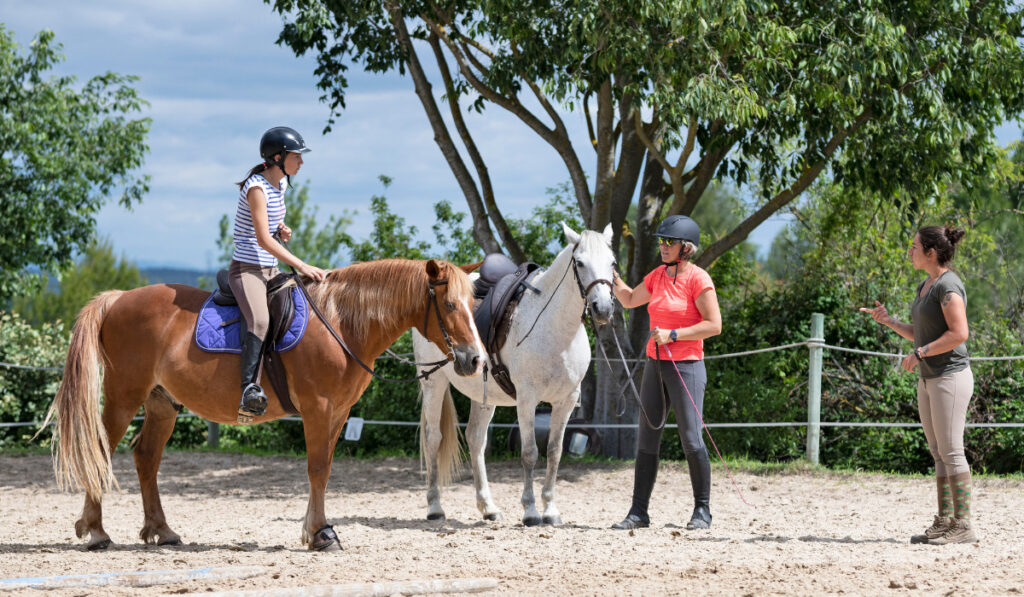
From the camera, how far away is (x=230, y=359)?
4898mm

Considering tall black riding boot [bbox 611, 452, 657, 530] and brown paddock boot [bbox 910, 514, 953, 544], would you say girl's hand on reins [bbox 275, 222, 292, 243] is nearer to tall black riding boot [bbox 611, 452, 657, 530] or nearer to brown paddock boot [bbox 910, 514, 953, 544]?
tall black riding boot [bbox 611, 452, 657, 530]

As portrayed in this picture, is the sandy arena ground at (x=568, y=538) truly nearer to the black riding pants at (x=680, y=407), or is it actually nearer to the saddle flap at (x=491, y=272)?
the black riding pants at (x=680, y=407)

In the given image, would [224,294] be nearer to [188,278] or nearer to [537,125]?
[537,125]

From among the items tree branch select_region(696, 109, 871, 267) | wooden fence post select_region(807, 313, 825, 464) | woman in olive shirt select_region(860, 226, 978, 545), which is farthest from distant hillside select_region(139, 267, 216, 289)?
wooden fence post select_region(807, 313, 825, 464)

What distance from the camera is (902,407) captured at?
9617mm

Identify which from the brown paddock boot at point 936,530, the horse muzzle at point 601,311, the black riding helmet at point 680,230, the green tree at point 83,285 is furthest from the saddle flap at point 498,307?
the green tree at point 83,285

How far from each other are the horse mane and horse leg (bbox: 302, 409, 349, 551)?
49 centimetres

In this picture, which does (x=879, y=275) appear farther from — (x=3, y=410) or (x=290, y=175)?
(x=3, y=410)

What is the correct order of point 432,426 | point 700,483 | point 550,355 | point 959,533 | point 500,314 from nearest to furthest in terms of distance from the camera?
point 959,533, point 700,483, point 550,355, point 500,314, point 432,426

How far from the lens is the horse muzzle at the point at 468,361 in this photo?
4668mm

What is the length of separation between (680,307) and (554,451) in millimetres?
1346

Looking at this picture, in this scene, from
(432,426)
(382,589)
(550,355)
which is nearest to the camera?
(382,589)

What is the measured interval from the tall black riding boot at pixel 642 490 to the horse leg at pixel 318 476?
1915 millimetres

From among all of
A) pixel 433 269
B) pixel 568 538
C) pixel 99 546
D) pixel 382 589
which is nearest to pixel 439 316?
pixel 433 269
